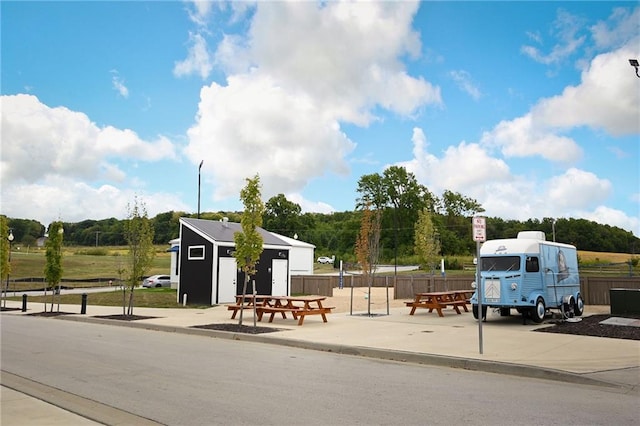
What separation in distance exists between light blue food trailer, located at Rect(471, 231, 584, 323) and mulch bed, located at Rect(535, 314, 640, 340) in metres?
1.06

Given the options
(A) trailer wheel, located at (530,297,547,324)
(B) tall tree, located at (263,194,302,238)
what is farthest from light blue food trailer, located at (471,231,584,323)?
(B) tall tree, located at (263,194,302,238)

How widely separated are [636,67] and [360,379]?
1326 cm

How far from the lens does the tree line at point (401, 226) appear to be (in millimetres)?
77375

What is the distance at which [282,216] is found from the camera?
315ft

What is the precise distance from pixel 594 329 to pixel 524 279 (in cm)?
277

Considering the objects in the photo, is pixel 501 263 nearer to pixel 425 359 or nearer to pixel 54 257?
pixel 425 359

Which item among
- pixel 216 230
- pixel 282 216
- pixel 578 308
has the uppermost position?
pixel 282 216

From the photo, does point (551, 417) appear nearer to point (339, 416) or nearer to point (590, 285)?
point (339, 416)

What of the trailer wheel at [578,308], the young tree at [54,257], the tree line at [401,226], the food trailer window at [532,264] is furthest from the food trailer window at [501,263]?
the tree line at [401,226]

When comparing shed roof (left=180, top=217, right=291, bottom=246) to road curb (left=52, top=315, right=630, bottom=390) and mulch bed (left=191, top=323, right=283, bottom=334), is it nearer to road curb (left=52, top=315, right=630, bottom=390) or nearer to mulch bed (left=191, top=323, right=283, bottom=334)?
mulch bed (left=191, top=323, right=283, bottom=334)

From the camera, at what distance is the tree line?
77375 mm

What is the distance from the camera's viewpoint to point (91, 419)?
21.0ft

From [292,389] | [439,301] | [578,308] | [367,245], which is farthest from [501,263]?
[292,389]

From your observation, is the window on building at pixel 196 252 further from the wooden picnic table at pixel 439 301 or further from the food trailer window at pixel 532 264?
the food trailer window at pixel 532 264
